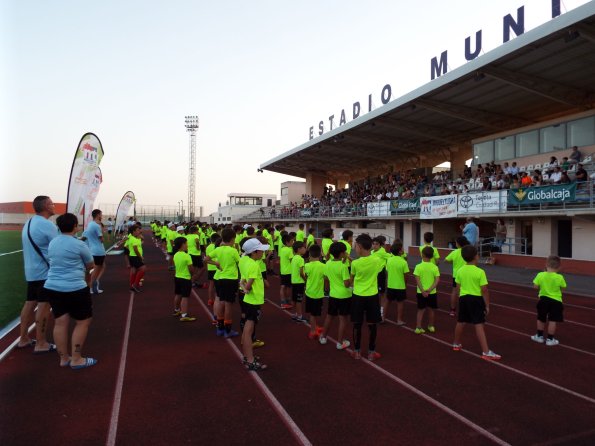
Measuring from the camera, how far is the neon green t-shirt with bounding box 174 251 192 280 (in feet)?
25.1

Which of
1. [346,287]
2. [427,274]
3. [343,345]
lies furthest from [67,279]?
[427,274]

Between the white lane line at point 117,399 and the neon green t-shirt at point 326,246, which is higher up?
the neon green t-shirt at point 326,246

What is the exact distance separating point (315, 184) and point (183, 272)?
39316 mm

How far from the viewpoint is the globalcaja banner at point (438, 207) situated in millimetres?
20188

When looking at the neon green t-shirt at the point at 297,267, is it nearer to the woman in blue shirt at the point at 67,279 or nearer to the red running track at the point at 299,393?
the red running track at the point at 299,393

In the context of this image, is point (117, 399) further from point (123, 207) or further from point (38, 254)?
point (123, 207)

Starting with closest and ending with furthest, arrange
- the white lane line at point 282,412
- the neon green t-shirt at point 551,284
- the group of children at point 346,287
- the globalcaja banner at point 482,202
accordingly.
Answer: the white lane line at point 282,412
the group of children at point 346,287
the neon green t-shirt at point 551,284
the globalcaja banner at point 482,202

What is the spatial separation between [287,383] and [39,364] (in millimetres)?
3458

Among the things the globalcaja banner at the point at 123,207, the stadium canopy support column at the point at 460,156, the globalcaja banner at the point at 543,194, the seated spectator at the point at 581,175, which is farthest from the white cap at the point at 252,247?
the globalcaja banner at the point at 123,207

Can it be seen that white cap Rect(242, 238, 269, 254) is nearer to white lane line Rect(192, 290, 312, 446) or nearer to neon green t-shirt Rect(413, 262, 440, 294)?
white lane line Rect(192, 290, 312, 446)

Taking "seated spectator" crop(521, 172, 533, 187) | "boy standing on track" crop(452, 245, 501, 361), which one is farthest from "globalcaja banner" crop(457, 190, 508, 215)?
"boy standing on track" crop(452, 245, 501, 361)

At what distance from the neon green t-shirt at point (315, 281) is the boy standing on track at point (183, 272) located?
250 centimetres

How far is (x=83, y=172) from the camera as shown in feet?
35.7

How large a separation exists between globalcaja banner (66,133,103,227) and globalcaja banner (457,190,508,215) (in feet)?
53.1
